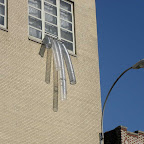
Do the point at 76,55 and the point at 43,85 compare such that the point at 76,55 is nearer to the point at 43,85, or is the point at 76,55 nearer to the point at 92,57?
the point at 92,57

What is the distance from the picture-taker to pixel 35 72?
69.1 ft

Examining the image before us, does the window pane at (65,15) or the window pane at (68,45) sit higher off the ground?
the window pane at (65,15)

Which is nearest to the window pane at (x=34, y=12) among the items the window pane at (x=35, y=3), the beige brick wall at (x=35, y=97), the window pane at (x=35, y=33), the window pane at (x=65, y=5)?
the window pane at (x=35, y=3)

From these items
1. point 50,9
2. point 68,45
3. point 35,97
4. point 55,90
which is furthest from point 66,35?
point 35,97

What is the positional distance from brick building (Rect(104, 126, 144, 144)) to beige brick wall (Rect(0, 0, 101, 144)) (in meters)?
4.48

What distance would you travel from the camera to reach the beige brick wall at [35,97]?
19719 mm

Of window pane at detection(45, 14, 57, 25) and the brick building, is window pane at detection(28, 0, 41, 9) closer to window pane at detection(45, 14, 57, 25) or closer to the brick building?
window pane at detection(45, 14, 57, 25)

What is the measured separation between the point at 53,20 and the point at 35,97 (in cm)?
408

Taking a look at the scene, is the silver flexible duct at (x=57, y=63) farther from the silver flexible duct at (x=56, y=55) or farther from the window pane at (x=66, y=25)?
the window pane at (x=66, y=25)

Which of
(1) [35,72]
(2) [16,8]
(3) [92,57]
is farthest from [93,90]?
(2) [16,8]

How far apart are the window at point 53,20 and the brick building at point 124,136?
6.29m

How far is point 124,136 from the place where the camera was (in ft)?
89.0

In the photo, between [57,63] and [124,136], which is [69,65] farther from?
[124,136]

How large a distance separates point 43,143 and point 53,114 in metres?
1.40
